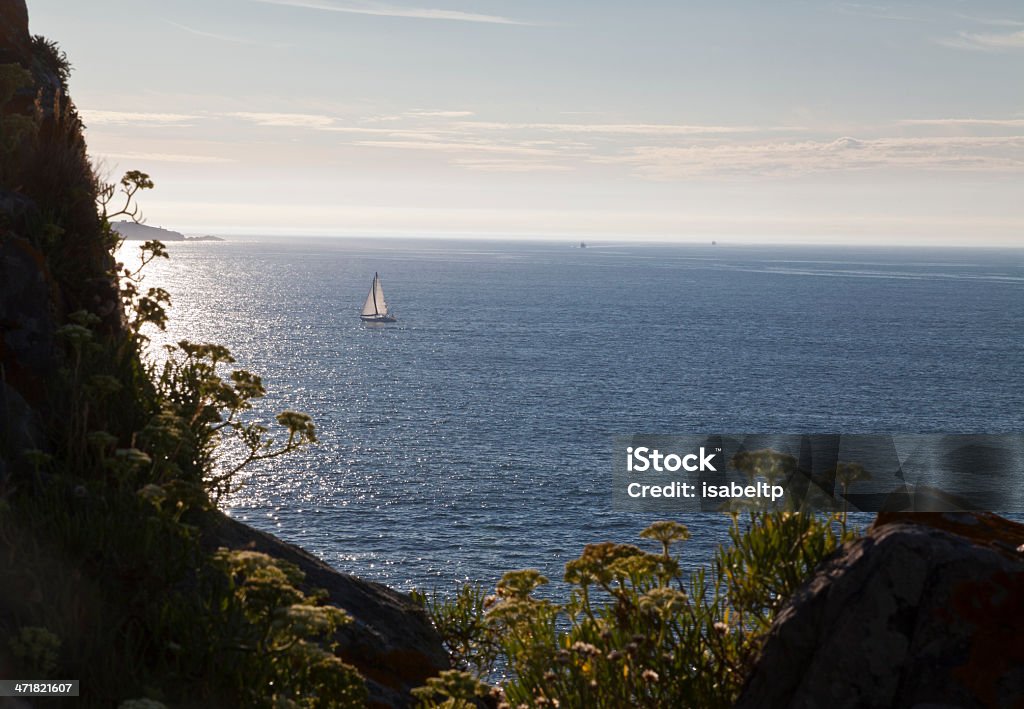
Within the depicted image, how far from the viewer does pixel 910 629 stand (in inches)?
258

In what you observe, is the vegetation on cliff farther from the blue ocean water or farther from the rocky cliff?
the blue ocean water

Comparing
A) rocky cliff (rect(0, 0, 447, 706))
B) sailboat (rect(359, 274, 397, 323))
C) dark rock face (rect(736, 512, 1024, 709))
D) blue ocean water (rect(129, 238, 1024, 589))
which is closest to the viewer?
dark rock face (rect(736, 512, 1024, 709))

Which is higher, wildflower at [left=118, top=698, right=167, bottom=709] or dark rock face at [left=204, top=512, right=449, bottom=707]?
wildflower at [left=118, top=698, right=167, bottom=709]

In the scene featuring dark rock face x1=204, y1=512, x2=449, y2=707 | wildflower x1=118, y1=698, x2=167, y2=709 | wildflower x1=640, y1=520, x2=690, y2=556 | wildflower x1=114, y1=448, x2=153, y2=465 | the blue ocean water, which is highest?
wildflower x1=114, y1=448, x2=153, y2=465

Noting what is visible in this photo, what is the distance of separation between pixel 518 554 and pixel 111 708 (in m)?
55.2

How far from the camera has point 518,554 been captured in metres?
60.4

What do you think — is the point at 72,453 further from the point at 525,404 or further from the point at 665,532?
the point at 525,404

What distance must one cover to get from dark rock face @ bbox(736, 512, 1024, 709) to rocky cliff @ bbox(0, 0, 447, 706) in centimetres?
428

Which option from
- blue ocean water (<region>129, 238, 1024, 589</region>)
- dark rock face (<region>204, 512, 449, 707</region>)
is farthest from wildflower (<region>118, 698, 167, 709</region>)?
blue ocean water (<region>129, 238, 1024, 589</region>)

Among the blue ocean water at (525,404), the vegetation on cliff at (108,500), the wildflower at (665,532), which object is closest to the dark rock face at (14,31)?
the vegetation on cliff at (108,500)

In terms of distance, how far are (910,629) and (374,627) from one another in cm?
617

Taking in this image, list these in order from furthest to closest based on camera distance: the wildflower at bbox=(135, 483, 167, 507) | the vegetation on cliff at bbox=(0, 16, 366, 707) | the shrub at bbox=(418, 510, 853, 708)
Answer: the shrub at bbox=(418, 510, 853, 708) < the wildflower at bbox=(135, 483, 167, 507) < the vegetation on cliff at bbox=(0, 16, 366, 707)

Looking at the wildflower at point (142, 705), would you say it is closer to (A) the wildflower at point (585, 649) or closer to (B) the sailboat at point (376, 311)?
(A) the wildflower at point (585, 649)

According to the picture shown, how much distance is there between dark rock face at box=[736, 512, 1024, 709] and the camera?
6367 millimetres
